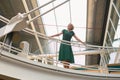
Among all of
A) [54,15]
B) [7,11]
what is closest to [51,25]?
[54,15]

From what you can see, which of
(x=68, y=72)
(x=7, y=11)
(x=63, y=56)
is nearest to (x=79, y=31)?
(x=7, y=11)

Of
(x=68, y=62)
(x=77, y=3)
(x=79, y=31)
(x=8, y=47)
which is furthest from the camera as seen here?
(x=79, y=31)

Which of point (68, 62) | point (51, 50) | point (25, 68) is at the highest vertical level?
point (51, 50)

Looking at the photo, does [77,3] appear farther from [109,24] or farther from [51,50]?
[51,50]

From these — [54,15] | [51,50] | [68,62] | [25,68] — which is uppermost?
[54,15]

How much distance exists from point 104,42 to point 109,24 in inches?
30.9

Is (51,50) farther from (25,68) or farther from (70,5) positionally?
(25,68)

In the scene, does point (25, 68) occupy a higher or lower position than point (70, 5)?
lower

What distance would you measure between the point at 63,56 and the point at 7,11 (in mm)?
3680

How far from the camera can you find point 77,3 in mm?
6324

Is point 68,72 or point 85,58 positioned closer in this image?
point 68,72

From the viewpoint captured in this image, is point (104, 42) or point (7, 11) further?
point (104, 42)

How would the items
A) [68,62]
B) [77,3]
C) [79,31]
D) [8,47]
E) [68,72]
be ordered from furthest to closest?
[79,31] → [77,3] → [68,62] → [68,72] → [8,47]

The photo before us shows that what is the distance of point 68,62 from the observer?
3.34m
